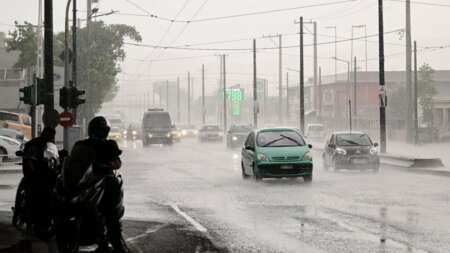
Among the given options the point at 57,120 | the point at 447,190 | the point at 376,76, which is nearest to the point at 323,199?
the point at 447,190

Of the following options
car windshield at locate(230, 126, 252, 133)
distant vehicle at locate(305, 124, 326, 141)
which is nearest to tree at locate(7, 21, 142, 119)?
car windshield at locate(230, 126, 252, 133)

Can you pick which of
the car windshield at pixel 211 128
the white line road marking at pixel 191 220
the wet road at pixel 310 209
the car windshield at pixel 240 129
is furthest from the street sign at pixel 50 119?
the car windshield at pixel 211 128

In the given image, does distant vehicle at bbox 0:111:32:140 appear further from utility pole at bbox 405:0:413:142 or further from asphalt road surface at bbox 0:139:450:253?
asphalt road surface at bbox 0:139:450:253

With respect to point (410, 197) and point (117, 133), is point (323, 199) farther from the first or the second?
point (117, 133)

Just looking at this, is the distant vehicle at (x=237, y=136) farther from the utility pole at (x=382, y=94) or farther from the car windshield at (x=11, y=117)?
the utility pole at (x=382, y=94)

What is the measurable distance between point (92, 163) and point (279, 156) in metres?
14.4

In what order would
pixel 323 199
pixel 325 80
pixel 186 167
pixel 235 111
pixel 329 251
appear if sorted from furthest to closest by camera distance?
pixel 235 111
pixel 325 80
pixel 186 167
pixel 323 199
pixel 329 251

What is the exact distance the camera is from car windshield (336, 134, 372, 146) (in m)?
29.7

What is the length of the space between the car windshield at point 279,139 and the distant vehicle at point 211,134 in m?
46.3

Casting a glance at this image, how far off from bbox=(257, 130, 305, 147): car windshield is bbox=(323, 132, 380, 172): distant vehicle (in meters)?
4.73

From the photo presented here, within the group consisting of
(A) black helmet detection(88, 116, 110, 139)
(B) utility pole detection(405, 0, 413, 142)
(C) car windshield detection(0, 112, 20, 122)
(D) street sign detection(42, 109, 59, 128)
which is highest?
(B) utility pole detection(405, 0, 413, 142)

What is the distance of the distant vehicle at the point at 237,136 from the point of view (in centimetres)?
5531

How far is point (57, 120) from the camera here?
20641 mm

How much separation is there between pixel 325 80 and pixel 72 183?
125634 millimetres
